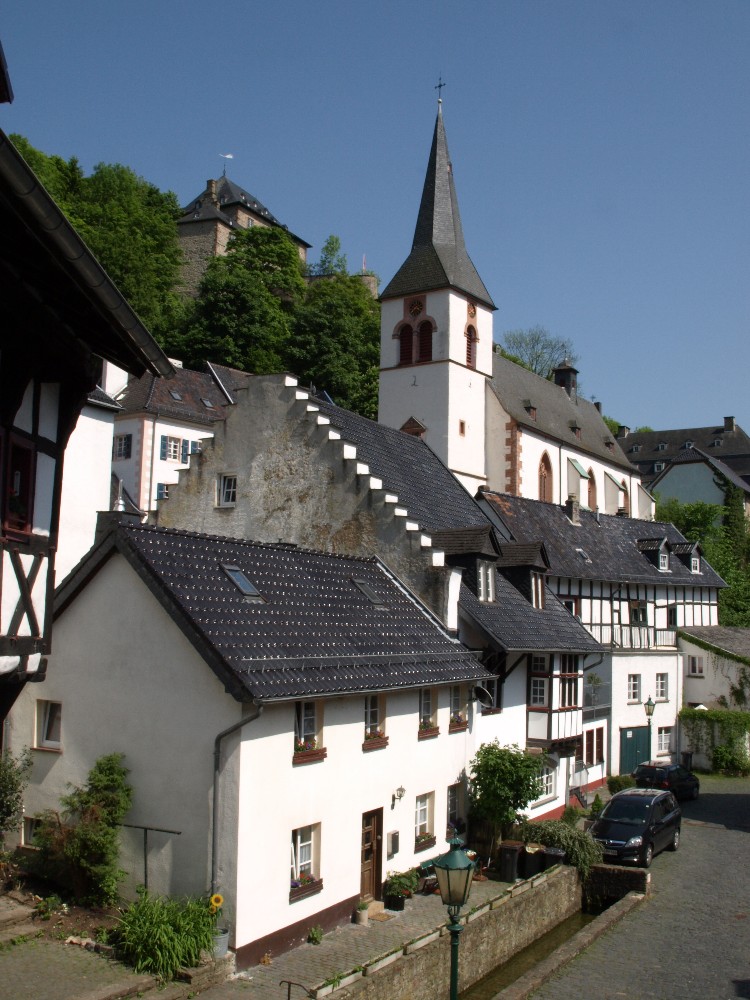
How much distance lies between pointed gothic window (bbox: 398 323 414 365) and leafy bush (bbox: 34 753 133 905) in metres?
40.8

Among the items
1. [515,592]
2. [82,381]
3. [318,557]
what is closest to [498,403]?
[515,592]

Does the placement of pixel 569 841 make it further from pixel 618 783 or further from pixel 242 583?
pixel 618 783

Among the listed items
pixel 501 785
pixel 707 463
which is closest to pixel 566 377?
pixel 707 463

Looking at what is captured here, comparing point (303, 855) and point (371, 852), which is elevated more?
point (303, 855)

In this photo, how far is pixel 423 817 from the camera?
21141 mm

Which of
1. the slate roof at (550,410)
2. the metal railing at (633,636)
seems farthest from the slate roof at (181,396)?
the metal railing at (633,636)

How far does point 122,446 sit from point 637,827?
32.1 metres

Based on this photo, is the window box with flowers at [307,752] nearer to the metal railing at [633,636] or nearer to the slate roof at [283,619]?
the slate roof at [283,619]

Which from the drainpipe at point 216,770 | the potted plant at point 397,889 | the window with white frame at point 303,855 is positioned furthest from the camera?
the potted plant at point 397,889

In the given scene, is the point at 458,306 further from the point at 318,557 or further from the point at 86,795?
the point at 86,795

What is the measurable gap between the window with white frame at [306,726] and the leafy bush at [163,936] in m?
2.98

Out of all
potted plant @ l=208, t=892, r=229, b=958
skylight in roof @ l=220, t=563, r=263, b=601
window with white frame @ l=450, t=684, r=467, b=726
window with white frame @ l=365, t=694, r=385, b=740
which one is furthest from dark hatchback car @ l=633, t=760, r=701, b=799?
potted plant @ l=208, t=892, r=229, b=958

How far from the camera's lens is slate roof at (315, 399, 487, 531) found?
26922mm

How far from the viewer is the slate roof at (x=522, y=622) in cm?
2466
